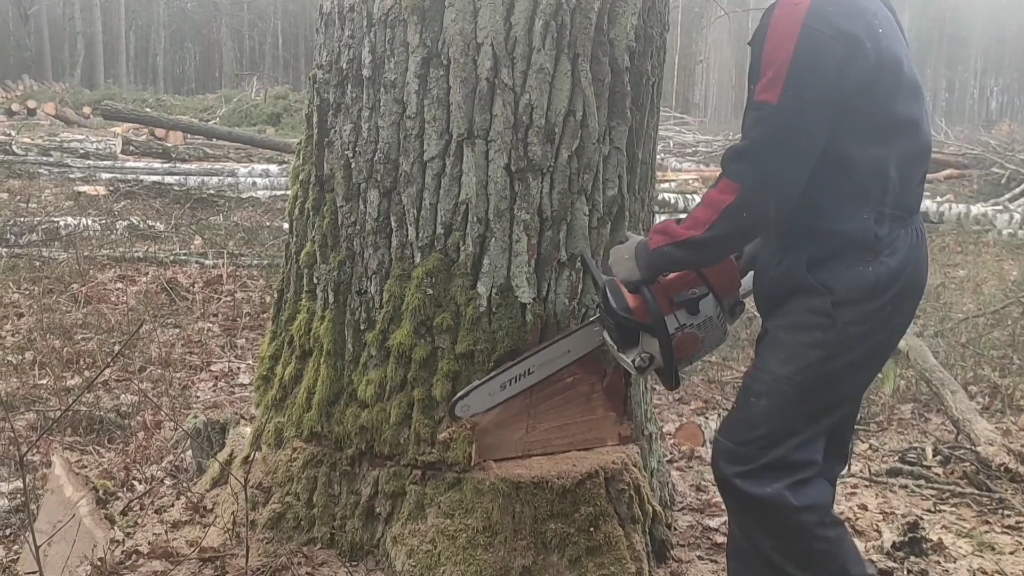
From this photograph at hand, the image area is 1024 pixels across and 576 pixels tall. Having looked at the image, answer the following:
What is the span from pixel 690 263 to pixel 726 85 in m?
19.9

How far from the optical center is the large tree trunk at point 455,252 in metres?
2.13

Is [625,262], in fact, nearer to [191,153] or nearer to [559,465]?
[559,465]

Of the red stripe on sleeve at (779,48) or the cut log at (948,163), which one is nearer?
the red stripe on sleeve at (779,48)

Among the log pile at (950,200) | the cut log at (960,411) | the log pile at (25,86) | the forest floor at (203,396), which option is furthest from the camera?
the log pile at (25,86)

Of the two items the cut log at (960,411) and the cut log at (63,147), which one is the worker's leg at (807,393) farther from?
the cut log at (63,147)

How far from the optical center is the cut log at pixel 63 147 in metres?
10.4

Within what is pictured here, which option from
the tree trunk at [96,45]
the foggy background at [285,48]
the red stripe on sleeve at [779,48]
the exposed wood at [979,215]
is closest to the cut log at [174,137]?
the foggy background at [285,48]

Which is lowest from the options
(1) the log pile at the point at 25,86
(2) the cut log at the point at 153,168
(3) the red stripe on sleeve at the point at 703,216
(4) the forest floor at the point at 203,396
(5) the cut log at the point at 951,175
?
(4) the forest floor at the point at 203,396

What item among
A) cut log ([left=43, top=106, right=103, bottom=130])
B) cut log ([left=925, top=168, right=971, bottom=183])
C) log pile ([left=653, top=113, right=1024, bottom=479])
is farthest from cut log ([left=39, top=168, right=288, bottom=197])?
cut log ([left=925, top=168, right=971, bottom=183])

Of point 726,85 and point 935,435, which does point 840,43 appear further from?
point 726,85

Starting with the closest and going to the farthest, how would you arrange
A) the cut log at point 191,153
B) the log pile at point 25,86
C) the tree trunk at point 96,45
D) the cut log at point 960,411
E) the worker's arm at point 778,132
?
the worker's arm at point 778,132
the cut log at point 960,411
the cut log at point 191,153
the log pile at point 25,86
the tree trunk at point 96,45

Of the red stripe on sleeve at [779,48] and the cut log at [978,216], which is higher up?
the red stripe on sleeve at [779,48]

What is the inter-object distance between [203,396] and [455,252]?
7.66 feet

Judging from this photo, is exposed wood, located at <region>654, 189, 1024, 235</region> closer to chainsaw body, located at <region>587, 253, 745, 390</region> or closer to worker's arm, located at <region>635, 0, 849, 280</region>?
chainsaw body, located at <region>587, 253, 745, 390</region>
